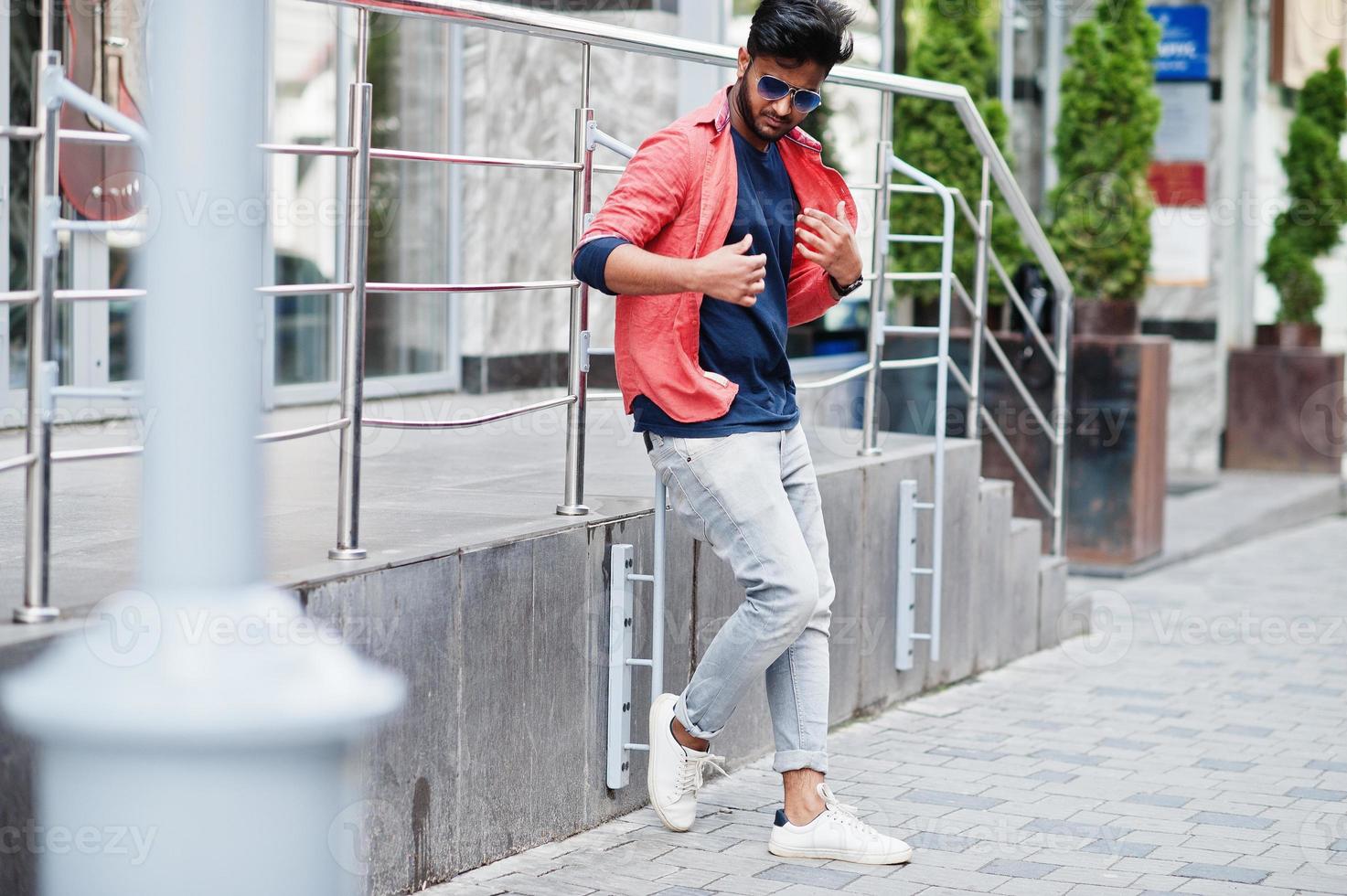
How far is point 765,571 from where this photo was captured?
4184 millimetres

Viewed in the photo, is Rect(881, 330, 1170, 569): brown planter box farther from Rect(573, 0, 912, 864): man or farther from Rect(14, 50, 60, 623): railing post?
Rect(14, 50, 60, 623): railing post

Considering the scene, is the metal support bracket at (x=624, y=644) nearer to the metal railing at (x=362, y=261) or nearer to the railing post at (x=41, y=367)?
the metal railing at (x=362, y=261)

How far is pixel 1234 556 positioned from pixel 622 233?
795cm

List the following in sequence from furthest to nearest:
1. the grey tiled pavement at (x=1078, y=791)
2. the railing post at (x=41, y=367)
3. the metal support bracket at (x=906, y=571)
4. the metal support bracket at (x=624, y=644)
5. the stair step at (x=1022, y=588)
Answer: the stair step at (x=1022, y=588) < the metal support bracket at (x=906, y=571) < the metal support bracket at (x=624, y=644) < the grey tiled pavement at (x=1078, y=791) < the railing post at (x=41, y=367)

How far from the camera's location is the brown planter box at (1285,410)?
1459cm

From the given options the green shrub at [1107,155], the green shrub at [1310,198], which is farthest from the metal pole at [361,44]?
the green shrub at [1310,198]

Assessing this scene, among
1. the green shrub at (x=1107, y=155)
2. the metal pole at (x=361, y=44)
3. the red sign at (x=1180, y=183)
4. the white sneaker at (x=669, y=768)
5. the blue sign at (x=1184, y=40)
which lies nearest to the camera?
the metal pole at (x=361, y=44)

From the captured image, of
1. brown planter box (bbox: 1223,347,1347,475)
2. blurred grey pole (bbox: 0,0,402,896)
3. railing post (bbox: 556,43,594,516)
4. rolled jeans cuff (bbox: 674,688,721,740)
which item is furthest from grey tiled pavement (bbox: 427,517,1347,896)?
brown planter box (bbox: 1223,347,1347,475)

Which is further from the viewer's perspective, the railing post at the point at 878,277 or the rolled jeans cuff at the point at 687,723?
the railing post at the point at 878,277

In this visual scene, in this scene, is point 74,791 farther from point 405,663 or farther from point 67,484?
point 67,484

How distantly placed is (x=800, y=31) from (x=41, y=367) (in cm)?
170

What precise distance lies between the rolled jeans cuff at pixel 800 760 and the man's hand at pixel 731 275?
1200 millimetres

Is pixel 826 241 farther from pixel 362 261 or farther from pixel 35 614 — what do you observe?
pixel 35 614

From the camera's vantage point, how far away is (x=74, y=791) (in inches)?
60.3
